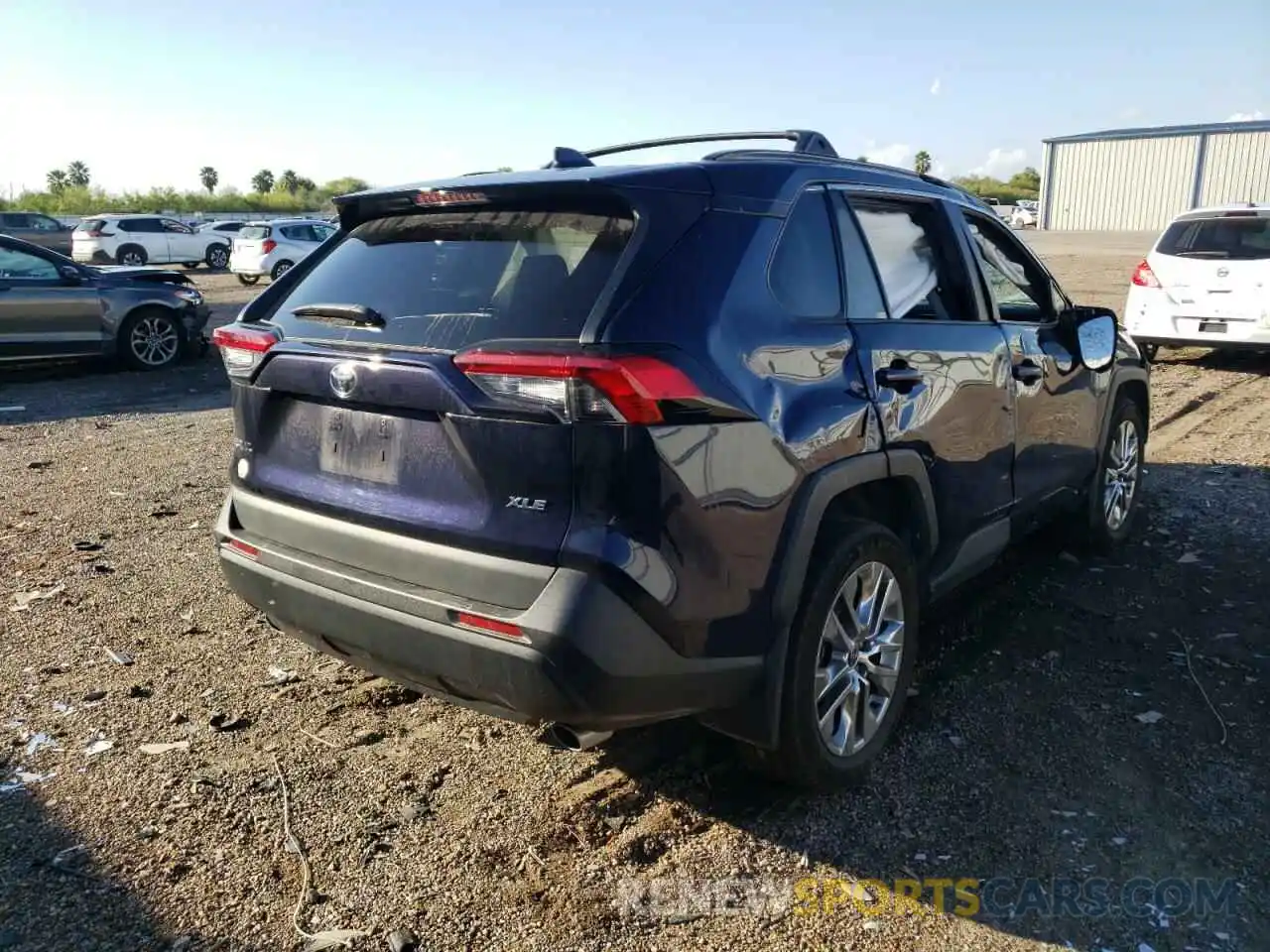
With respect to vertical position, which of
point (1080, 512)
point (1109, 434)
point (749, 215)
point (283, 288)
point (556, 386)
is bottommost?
point (1080, 512)

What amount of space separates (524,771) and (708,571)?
115 centimetres

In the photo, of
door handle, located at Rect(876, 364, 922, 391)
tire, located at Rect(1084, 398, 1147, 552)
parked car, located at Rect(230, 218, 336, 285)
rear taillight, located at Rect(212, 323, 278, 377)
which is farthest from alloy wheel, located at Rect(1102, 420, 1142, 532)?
parked car, located at Rect(230, 218, 336, 285)

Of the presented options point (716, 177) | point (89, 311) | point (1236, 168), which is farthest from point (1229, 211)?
point (1236, 168)

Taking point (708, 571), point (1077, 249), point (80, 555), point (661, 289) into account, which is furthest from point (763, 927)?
point (1077, 249)

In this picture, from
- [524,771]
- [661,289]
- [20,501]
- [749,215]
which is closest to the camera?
[661,289]

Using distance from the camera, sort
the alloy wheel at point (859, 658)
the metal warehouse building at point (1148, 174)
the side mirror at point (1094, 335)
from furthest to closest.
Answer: the metal warehouse building at point (1148, 174) < the side mirror at point (1094, 335) < the alloy wheel at point (859, 658)

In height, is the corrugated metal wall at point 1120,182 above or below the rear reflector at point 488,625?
above

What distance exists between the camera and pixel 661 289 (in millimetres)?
2529

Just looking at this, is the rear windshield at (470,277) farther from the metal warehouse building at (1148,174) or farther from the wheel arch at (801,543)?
the metal warehouse building at (1148,174)

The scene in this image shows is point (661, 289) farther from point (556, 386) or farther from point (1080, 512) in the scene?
point (1080, 512)

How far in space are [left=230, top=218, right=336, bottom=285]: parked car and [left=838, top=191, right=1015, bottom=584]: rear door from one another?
867 inches

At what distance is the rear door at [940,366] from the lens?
3258 millimetres

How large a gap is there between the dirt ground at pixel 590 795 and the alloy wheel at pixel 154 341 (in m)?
7.34

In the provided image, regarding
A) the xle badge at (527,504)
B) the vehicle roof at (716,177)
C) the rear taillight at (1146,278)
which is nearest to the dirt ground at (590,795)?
the xle badge at (527,504)
